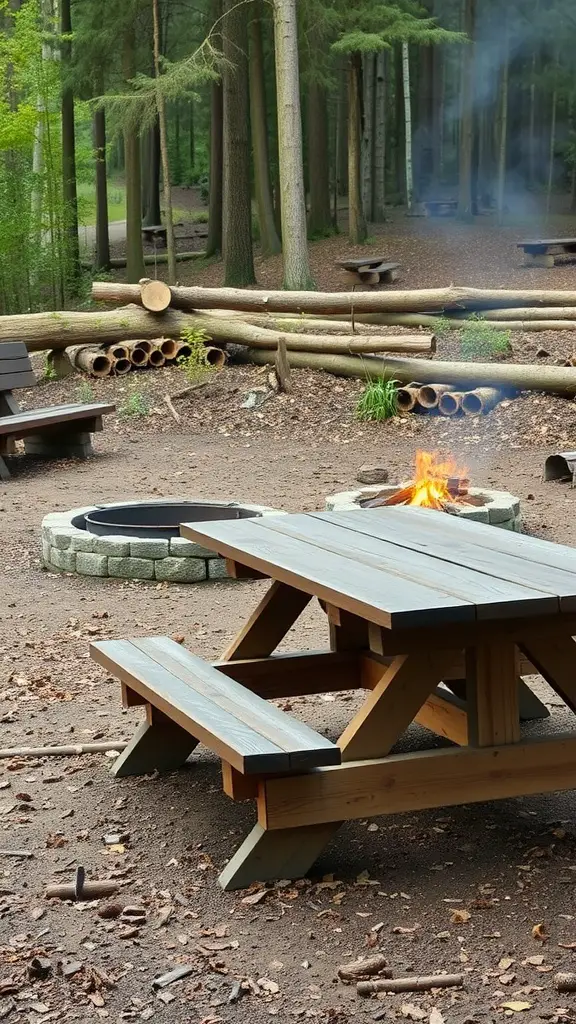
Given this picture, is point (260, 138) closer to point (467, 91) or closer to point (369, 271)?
point (369, 271)

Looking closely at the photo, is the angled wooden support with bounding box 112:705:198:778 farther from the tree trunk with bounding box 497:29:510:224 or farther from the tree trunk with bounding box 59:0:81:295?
the tree trunk with bounding box 497:29:510:224

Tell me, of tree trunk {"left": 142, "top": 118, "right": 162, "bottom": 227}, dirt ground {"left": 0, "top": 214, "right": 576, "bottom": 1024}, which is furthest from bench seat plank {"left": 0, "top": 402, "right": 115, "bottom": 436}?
tree trunk {"left": 142, "top": 118, "right": 162, "bottom": 227}

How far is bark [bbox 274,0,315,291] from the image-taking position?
644 inches

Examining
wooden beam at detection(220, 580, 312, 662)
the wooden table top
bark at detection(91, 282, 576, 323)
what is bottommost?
wooden beam at detection(220, 580, 312, 662)

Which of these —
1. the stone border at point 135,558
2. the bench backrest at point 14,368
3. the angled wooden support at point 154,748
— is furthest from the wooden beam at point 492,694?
the bench backrest at point 14,368

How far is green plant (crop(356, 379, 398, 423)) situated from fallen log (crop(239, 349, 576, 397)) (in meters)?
0.33

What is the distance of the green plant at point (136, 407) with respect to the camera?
12.8 meters

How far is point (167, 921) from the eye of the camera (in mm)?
3053

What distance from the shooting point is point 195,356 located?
13367 mm

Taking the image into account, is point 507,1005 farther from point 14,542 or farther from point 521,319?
point 521,319

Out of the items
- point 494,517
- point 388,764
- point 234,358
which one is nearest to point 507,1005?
point 388,764

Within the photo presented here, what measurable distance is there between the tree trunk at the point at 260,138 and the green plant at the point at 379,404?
1253 cm

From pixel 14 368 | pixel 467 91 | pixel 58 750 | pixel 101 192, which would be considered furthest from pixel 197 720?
pixel 467 91

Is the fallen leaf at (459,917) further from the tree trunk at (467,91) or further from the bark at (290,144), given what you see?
the tree trunk at (467,91)
